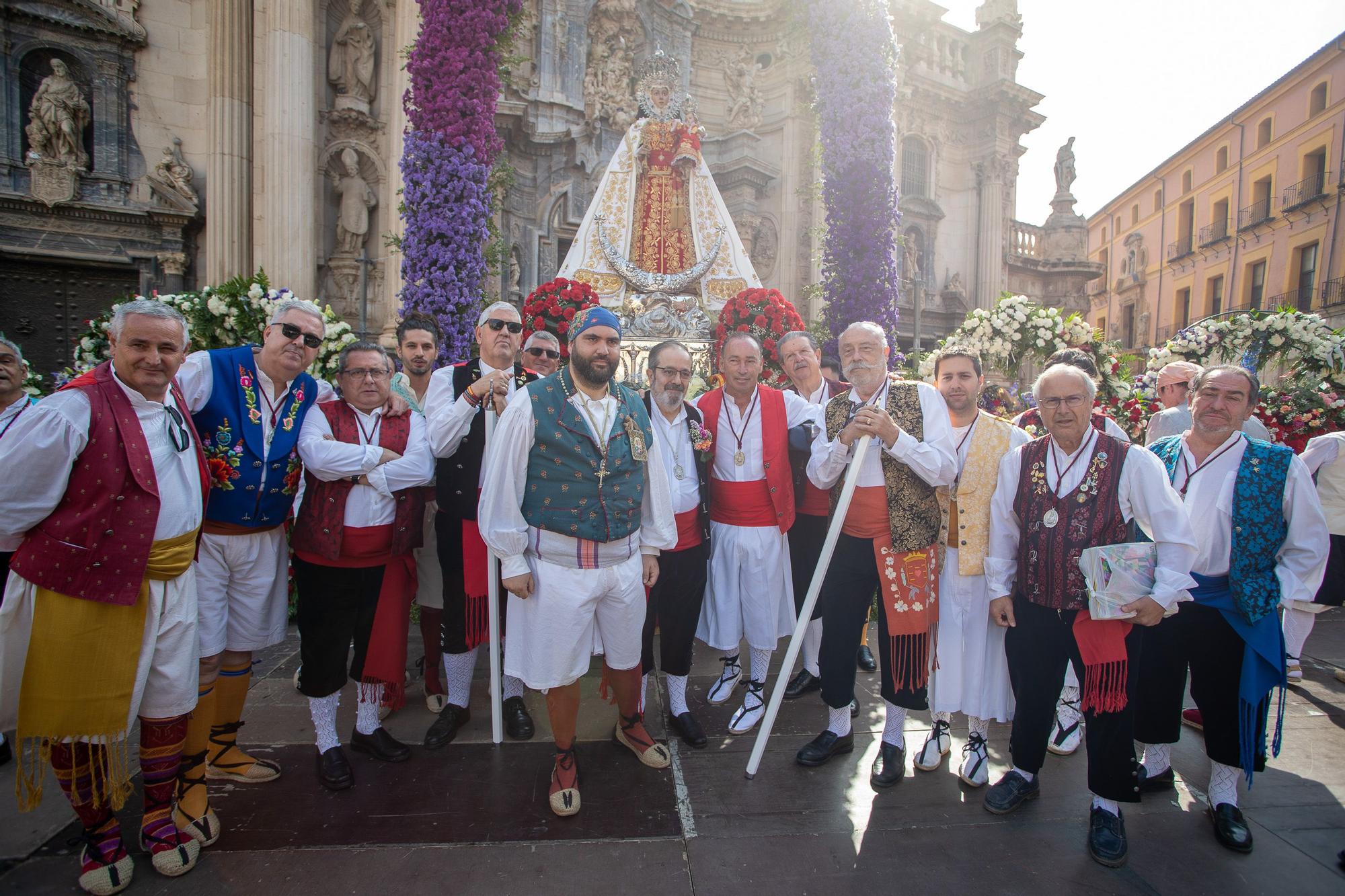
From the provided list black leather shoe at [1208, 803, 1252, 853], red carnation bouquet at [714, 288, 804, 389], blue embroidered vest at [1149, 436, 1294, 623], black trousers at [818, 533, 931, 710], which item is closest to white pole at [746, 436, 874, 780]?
black trousers at [818, 533, 931, 710]

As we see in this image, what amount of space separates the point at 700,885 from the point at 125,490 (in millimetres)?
2594

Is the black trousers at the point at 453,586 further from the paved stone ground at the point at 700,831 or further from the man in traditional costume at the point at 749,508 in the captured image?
→ the man in traditional costume at the point at 749,508

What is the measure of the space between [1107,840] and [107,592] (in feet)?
13.0

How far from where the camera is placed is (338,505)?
10.0ft

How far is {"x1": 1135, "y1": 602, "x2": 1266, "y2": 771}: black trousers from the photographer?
2.83 m

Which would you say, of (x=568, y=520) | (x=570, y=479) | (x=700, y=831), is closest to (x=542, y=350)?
(x=570, y=479)

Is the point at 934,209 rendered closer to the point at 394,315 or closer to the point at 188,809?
the point at 394,315

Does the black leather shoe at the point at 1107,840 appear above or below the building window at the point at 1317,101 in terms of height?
below

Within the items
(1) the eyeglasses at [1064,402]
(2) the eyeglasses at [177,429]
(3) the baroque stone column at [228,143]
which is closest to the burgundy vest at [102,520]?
(2) the eyeglasses at [177,429]

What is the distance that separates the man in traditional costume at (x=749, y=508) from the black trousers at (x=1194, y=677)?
5.96 ft

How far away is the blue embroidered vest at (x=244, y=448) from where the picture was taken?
2.83m

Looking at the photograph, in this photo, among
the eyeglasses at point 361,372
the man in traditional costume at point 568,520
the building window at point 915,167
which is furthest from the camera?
the building window at point 915,167

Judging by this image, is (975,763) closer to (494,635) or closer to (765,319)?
(494,635)

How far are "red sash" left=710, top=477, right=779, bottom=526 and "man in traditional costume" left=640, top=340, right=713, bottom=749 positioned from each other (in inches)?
7.1
